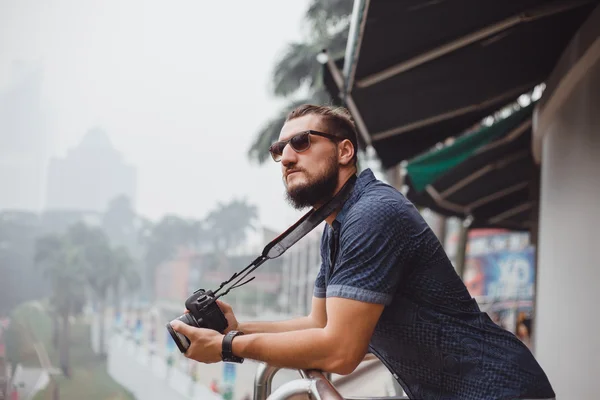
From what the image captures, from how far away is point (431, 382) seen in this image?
1.33m

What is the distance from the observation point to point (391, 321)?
1309 millimetres

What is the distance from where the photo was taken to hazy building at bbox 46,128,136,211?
25.9 feet

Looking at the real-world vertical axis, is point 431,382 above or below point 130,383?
above

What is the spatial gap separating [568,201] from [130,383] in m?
6.19

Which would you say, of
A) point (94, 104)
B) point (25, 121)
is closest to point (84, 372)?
point (25, 121)

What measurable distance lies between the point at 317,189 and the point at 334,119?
0.19 metres

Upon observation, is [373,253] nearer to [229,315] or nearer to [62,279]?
[229,315]

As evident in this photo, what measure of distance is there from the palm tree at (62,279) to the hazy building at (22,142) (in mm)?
558

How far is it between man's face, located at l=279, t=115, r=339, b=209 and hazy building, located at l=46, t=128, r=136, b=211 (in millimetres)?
6880

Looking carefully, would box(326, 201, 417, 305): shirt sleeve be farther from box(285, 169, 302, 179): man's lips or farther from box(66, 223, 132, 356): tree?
box(66, 223, 132, 356): tree

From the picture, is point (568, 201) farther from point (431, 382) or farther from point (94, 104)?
point (94, 104)

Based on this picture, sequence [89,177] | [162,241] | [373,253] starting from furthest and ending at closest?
[162,241]
[89,177]
[373,253]

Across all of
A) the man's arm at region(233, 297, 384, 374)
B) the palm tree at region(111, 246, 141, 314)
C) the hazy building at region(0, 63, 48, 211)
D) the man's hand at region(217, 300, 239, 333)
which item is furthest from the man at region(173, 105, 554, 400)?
the palm tree at region(111, 246, 141, 314)

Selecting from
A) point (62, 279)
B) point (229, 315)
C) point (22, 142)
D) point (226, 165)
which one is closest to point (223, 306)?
point (229, 315)
